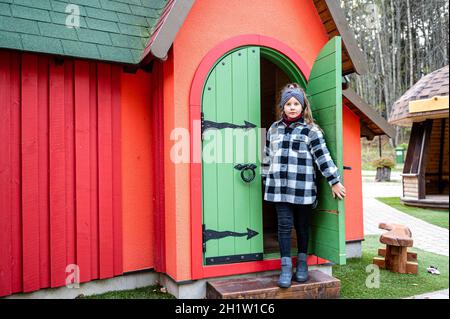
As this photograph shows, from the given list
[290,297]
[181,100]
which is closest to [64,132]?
[181,100]

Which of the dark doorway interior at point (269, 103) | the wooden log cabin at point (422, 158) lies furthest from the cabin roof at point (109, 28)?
the wooden log cabin at point (422, 158)

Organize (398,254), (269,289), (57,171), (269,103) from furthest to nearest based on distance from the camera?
(269,103)
(398,254)
(57,171)
(269,289)

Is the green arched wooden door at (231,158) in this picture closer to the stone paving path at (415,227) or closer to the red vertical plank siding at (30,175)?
the red vertical plank siding at (30,175)

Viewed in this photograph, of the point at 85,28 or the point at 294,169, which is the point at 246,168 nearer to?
the point at 294,169

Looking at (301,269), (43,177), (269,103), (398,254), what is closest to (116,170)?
(43,177)

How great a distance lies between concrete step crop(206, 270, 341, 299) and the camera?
3.06 meters

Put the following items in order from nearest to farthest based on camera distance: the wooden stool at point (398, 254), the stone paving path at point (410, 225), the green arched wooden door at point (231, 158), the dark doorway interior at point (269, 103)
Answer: the green arched wooden door at point (231, 158)
the wooden stool at point (398, 254)
the dark doorway interior at point (269, 103)
the stone paving path at point (410, 225)

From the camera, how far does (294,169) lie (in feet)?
10.7

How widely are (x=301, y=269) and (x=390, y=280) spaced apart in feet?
4.56

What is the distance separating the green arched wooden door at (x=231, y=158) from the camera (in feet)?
11.2

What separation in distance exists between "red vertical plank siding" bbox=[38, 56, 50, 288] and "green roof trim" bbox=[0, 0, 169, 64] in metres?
0.28

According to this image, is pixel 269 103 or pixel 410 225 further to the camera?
pixel 410 225

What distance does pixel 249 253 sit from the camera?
3541 millimetres
